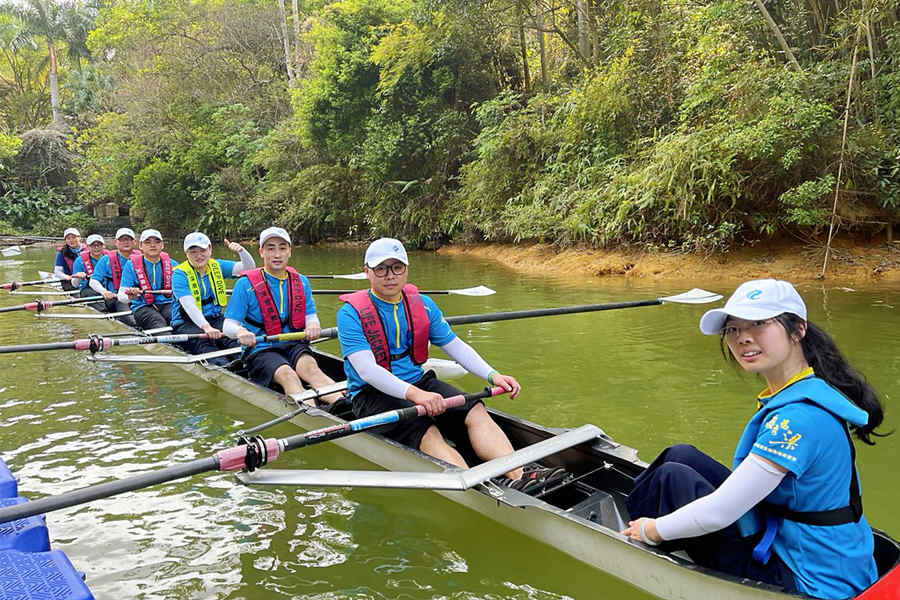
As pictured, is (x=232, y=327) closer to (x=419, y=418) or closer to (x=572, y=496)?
(x=419, y=418)

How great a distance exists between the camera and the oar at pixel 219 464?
2775 millimetres

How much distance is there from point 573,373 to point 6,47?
44.3m

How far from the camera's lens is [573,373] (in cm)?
667

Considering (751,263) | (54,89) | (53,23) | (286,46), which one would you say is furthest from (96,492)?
(53,23)

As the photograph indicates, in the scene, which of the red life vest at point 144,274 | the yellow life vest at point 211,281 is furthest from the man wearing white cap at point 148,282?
the yellow life vest at point 211,281

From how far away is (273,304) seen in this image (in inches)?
233

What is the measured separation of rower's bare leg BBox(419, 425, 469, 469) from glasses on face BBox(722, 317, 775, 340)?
79.9 inches

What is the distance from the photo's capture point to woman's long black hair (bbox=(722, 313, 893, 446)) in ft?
7.06

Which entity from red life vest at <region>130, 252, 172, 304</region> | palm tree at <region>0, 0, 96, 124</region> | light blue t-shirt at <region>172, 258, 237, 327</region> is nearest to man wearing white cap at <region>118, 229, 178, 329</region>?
red life vest at <region>130, 252, 172, 304</region>

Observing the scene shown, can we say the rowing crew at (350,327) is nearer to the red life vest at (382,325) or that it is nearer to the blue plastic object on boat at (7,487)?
the red life vest at (382,325)

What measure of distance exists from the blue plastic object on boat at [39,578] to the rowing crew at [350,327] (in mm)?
1897

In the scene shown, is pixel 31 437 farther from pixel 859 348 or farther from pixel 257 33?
pixel 257 33

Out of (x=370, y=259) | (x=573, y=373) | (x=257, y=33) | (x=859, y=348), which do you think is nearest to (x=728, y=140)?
(x=859, y=348)

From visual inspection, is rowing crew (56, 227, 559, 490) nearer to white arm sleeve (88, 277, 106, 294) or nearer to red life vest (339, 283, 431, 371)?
red life vest (339, 283, 431, 371)
